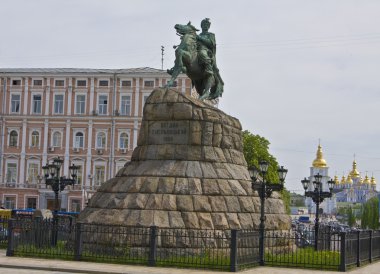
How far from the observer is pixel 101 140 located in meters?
62.5

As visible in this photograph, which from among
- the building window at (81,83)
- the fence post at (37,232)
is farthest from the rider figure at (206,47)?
the building window at (81,83)

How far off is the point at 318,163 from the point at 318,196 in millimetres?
149309

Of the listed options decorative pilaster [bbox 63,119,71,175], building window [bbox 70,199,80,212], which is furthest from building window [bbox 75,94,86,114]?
building window [bbox 70,199,80,212]

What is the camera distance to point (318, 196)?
29516 mm

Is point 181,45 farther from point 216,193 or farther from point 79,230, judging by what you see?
point 79,230

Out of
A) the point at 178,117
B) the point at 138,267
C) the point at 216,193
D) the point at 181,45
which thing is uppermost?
the point at 181,45

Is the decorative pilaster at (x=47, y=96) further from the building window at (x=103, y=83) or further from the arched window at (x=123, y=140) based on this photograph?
the arched window at (x=123, y=140)

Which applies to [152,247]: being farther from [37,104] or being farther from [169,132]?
[37,104]

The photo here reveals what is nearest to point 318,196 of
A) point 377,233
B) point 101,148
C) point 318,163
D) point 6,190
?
point 377,233

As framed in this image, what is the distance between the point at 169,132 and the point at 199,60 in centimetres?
318

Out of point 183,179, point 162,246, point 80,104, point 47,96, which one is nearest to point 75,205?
point 80,104

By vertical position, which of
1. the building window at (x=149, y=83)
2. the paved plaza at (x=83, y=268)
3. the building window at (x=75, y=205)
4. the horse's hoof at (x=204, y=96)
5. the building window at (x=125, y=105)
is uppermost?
the building window at (x=149, y=83)

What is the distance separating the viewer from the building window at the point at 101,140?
62.2 m

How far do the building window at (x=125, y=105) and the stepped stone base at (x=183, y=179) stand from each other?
39.6m
